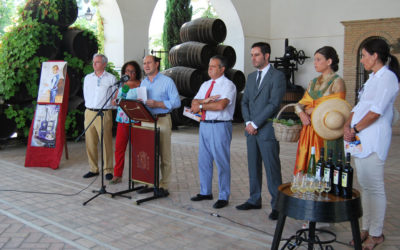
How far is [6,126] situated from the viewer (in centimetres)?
829

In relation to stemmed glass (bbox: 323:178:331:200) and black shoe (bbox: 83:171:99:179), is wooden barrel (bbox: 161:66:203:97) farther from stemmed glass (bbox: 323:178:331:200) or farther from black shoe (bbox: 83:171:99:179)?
stemmed glass (bbox: 323:178:331:200)

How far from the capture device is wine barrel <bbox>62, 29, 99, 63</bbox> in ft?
28.3

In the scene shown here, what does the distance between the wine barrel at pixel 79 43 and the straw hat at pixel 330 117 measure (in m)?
6.47

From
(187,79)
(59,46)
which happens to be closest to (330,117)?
(59,46)

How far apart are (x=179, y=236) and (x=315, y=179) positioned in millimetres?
1487

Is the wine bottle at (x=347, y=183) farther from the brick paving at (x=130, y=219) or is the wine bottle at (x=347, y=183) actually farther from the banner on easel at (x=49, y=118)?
the banner on easel at (x=49, y=118)

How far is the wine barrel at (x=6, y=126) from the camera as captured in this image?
8180 mm

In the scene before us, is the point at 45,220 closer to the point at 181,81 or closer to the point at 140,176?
the point at 140,176

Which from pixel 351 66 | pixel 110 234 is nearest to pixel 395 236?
pixel 110 234

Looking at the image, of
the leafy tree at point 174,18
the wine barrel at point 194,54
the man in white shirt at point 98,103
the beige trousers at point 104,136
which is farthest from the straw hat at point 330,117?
the leafy tree at point 174,18

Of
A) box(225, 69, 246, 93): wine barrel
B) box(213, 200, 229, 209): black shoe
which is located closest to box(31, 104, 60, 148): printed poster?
box(213, 200, 229, 209): black shoe

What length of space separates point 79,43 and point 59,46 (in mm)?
416

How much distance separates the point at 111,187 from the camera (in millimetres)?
5508

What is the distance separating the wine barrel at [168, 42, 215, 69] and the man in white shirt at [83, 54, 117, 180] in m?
5.70
